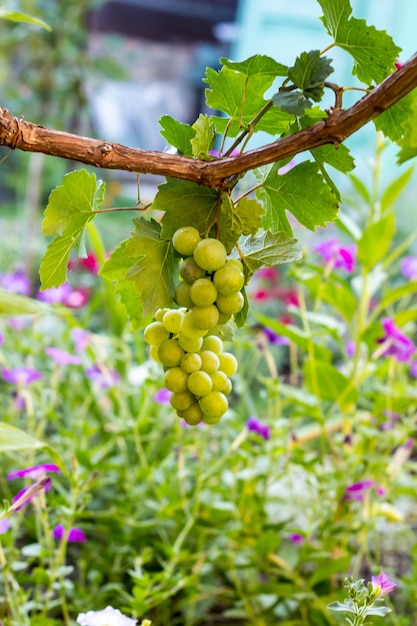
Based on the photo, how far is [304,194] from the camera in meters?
0.36

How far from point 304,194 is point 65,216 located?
0.12 meters

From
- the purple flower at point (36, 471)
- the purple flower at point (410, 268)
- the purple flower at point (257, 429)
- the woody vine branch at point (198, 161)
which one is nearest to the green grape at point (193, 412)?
the woody vine branch at point (198, 161)

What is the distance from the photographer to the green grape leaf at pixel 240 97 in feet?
1.17

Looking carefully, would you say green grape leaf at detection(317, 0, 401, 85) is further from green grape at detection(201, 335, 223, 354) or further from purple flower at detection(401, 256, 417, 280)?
purple flower at detection(401, 256, 417, 280)

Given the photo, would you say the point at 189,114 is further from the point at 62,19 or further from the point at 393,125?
the point at 393,125

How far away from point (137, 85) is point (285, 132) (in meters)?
2.64

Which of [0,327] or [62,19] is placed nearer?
[0,327]

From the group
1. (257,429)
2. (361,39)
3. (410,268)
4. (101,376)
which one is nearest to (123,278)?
(361,39)

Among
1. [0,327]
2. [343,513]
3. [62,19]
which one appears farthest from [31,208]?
[343,513]

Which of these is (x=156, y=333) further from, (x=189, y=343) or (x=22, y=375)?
(x=22, y=375)

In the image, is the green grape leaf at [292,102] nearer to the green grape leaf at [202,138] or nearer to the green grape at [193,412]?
the green grape leaf at [202,138]

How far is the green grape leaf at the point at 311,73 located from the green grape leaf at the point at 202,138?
5 cm

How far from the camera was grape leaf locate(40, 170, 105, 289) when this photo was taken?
13.5 inches

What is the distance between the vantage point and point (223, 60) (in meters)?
0.34
